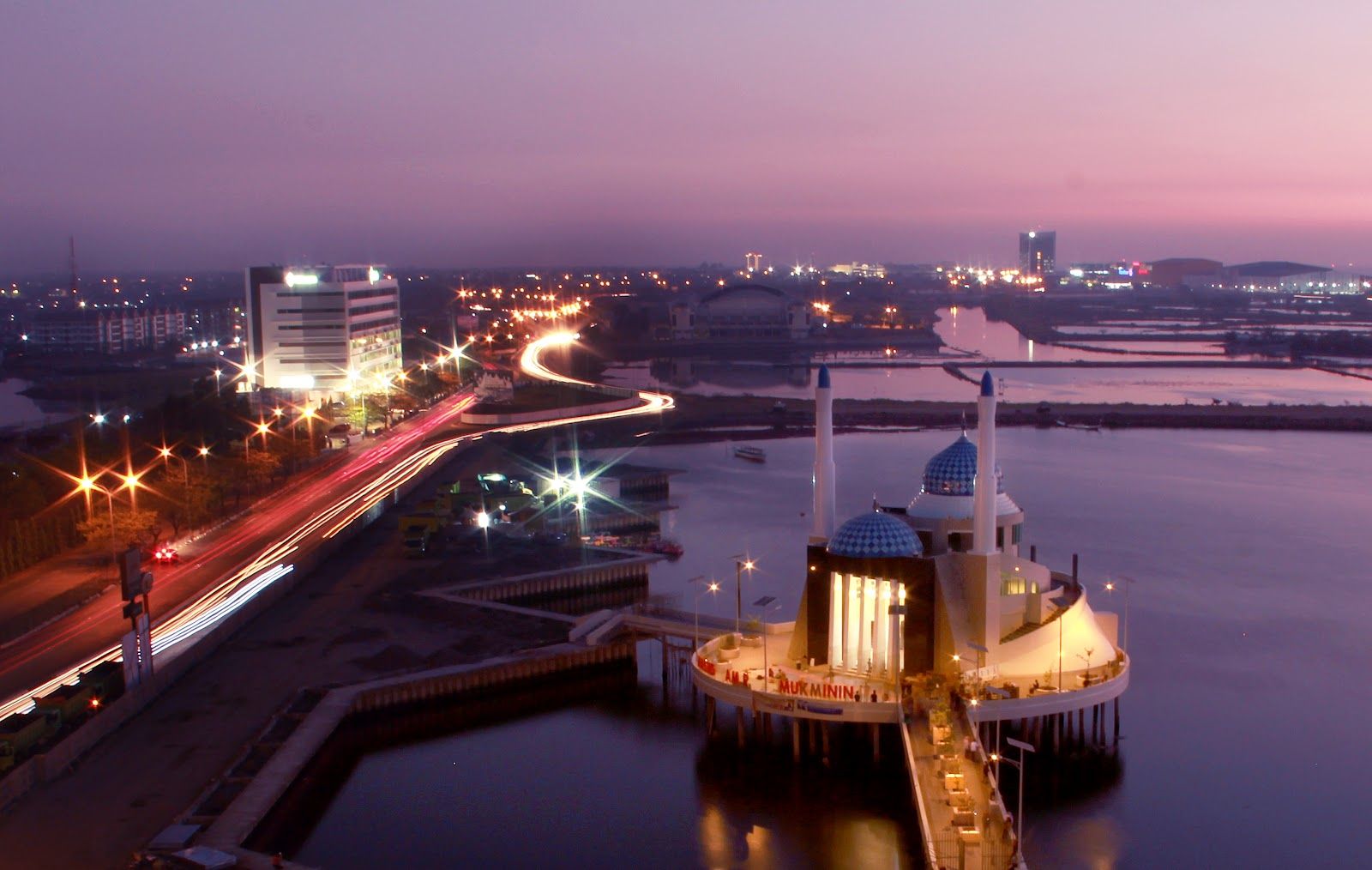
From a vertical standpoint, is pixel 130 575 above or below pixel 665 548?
above

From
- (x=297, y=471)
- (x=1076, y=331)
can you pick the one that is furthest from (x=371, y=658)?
(x=1076, y=331)

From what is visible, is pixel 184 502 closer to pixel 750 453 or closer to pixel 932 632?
pixel 932 632

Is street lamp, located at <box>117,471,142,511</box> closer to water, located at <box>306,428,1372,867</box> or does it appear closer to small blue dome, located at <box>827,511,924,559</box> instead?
water, located at <box>306,428,1372,867</box>

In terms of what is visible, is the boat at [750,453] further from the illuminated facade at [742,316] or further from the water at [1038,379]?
the illuminated facade at [742,316]

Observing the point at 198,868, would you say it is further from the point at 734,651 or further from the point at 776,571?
the point at 776,571

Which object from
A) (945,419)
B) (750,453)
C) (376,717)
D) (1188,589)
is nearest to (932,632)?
(376,717)

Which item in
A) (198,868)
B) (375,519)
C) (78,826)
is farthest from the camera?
(375,519)

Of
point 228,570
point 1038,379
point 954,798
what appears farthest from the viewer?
point 1038,379
